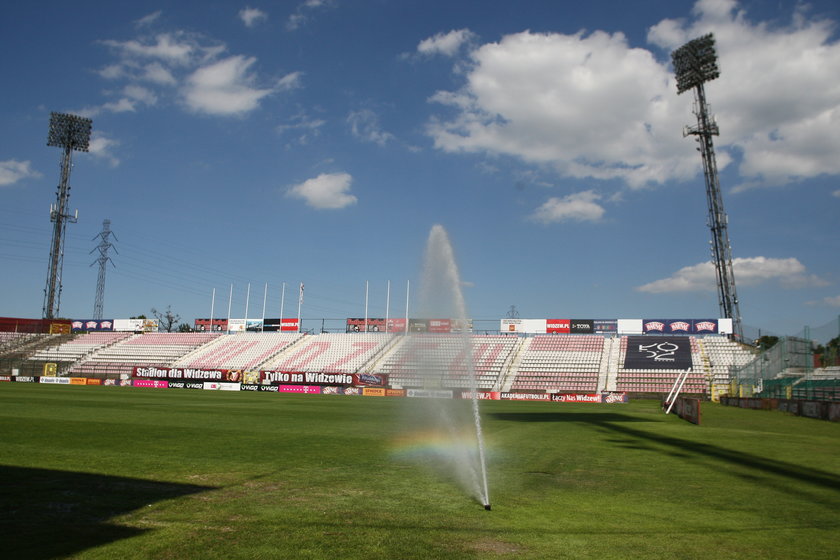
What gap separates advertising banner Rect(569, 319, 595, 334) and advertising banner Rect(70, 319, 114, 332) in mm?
68704

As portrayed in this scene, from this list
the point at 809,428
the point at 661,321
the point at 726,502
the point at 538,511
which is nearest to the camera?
the point at 538,511

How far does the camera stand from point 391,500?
8320 millimetres

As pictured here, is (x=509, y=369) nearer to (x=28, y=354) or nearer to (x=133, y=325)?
(x=133, y=325)

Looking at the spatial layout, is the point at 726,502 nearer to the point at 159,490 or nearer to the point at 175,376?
the point at 159,490

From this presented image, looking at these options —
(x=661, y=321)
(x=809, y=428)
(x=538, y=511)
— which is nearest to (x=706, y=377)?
(x=661, y=321)

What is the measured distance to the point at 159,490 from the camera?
8672 millimetres

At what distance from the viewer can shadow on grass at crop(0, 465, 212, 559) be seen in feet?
19.4

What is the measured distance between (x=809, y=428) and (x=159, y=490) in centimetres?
2441

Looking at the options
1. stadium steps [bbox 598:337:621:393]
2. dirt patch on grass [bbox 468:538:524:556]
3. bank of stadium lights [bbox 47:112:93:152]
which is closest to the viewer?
dirt patch on grass [bbox 468:538:524:556]

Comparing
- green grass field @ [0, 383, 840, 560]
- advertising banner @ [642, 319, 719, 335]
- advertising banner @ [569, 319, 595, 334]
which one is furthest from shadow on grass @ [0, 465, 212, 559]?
advertising banner @ [642, 319, 719, 335]

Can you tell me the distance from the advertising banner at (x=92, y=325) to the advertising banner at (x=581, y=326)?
6870cm

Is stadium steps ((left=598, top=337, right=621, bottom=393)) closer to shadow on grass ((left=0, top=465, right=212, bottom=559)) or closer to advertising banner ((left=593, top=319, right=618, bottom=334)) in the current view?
advertising banner ((left=593, top=319, right=618, bottom=334))

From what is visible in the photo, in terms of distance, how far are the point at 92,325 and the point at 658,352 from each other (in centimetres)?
8144

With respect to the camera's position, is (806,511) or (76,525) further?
(806,511)
